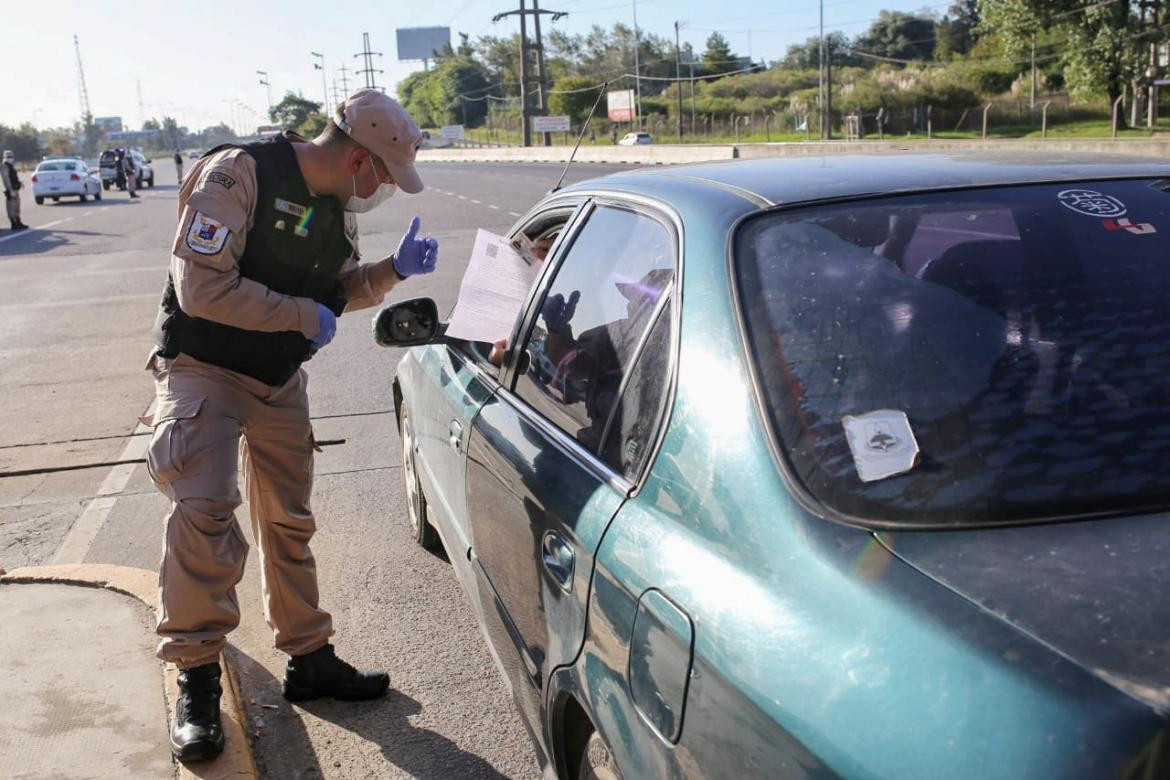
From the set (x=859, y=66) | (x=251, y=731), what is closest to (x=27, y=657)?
(x=251, y=731)

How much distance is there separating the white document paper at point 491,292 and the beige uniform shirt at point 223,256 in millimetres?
485

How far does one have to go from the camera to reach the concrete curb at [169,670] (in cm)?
308

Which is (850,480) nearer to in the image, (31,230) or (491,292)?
(491,292)

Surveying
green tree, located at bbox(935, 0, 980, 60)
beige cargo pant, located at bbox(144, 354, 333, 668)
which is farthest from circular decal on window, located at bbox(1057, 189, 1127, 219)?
green tree, located at bbox(935, 0, 980, 60)

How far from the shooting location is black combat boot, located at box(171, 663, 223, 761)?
309 cm

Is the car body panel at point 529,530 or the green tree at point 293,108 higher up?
the green tree at point 293,108

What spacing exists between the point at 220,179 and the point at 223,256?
0.22 metres

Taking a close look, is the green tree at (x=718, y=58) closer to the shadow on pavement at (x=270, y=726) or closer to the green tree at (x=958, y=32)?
the green tree at (x=958, y=32)

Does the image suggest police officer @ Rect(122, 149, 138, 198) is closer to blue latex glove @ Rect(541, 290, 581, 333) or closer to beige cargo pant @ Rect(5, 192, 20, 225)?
beige cargo pant @ Rect(5, 192, 20, 225)

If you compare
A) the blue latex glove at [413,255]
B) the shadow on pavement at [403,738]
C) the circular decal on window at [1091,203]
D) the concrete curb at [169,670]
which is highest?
the circular decal on window at [1091,203]

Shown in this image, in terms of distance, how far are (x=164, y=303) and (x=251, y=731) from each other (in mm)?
Result: 1331

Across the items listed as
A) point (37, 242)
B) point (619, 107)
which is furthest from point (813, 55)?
point (37, 242)

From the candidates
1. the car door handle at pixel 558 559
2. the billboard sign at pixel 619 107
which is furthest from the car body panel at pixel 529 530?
the billboard sign at pixel 619 107

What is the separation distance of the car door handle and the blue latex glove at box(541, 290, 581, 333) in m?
0.77
